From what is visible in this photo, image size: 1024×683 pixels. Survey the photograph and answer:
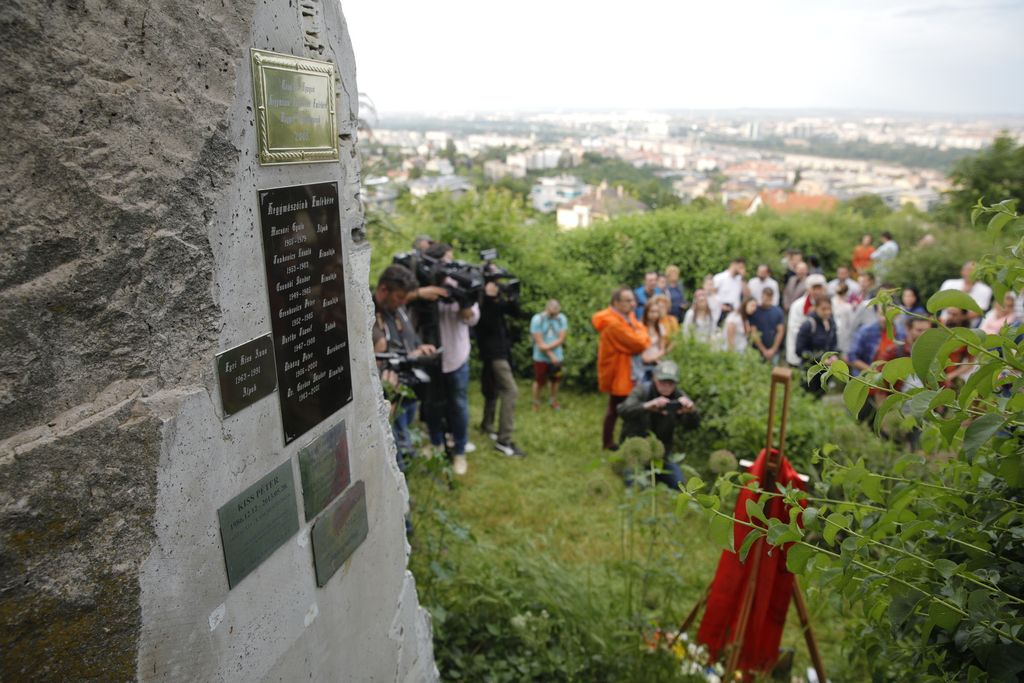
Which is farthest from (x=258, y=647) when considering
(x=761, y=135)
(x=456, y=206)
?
(x=761, y=135)

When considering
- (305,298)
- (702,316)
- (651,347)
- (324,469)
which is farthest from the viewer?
(702,316)

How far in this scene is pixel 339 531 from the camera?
2.17 meters

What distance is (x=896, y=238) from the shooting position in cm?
1292

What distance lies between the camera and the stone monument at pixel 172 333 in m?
1.25

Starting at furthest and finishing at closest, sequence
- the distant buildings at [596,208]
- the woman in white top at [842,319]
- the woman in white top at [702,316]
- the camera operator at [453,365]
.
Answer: the distant buildings at [596,208] → the woman in white top at [702,316] → the woman in white top at [842,319] → the camera operator at [453,365]

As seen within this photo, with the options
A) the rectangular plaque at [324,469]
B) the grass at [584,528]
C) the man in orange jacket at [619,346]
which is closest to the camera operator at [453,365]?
the grass at [584,528]

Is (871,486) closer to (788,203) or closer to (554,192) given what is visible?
(554,192)

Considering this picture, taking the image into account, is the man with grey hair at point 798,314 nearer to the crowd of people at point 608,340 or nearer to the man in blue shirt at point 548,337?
the crowd of people at point 608,340

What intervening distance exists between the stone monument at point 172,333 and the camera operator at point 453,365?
3324 millimetres

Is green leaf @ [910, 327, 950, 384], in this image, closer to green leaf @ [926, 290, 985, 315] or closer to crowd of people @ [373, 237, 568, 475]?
green leaf @ [926, 290, 985, 315]

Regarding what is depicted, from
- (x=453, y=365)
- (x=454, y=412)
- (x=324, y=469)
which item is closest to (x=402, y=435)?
(x=453, y=365)

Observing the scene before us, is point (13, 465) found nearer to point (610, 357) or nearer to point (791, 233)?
point (610, 357)

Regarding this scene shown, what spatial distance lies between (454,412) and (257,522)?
13.4 ft

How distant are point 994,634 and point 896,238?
1348 cm
